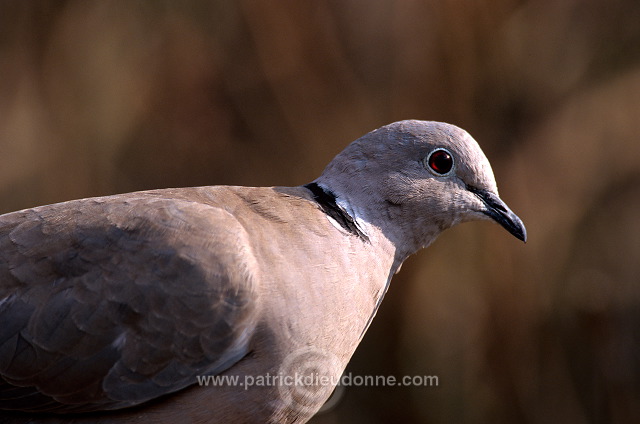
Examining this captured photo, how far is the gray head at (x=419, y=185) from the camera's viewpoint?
238 cm

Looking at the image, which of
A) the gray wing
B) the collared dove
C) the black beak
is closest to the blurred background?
the black beak

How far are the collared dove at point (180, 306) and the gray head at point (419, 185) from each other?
75 millimetres

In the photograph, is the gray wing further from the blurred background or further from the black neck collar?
the blurred background

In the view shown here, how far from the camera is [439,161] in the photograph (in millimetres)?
2410

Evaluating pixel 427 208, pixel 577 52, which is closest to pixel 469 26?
pixel 577 52

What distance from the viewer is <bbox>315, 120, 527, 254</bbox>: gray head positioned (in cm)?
238

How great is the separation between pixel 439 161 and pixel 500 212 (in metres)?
0.25

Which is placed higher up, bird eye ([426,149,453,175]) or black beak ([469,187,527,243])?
bird eye ([426,149,453,175])

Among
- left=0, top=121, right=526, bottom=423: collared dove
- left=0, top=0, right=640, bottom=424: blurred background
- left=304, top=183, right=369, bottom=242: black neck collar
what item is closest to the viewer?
left=0, top=121, right=526, bottom=423: collared dove

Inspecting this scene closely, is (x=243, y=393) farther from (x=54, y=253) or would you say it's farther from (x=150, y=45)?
(x=150, y=45)

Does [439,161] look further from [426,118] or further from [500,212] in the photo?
[426,118]

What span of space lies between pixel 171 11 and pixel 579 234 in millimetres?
2871

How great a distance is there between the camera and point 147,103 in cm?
489

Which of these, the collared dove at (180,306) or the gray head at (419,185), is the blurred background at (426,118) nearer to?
the gray head at (419,185)
